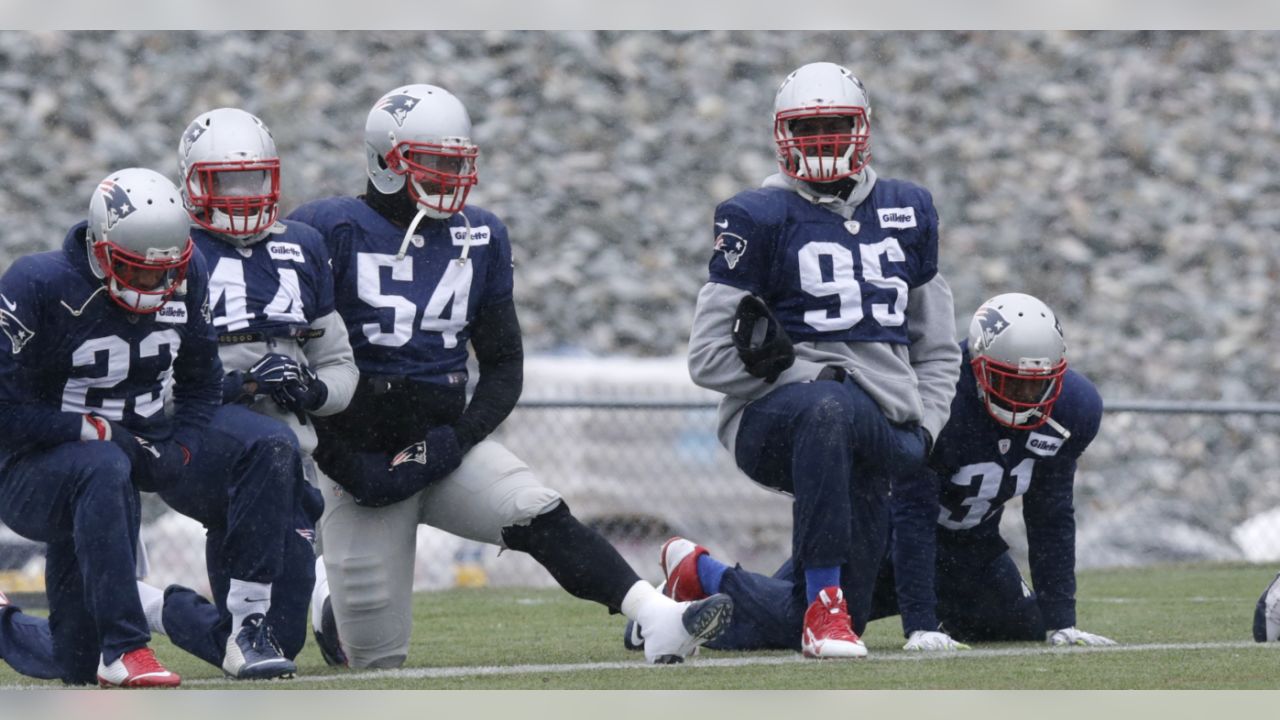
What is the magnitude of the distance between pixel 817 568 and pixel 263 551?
4.95 feet

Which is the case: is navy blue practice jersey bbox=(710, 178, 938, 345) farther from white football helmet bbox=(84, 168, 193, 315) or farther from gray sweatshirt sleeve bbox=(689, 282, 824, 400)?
white football helmet bbox=(84, 168, 193, 315)

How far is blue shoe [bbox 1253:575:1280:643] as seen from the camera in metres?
6.03

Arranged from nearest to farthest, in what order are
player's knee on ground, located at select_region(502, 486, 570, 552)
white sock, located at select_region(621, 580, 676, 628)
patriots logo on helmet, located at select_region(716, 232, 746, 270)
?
white sock, located at select_region(621, 580, 676, 628) < player's knee on ground, located at select_region(502, 486, 570, 552) < patriots logo on helmet, located at select_region(716, 232, 746, 270)

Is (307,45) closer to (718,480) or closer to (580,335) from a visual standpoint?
(580,335)

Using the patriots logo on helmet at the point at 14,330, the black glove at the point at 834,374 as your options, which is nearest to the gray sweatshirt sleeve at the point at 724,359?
the black glove at the point at 834,374

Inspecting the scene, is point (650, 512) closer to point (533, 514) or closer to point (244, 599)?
point (533, 514)

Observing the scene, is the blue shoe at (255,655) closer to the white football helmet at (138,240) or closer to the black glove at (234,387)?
the black glove at (234,387)

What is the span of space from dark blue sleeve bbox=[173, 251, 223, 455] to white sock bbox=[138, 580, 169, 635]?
72cm

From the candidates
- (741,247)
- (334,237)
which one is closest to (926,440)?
(741,247)

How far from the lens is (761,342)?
5.59m

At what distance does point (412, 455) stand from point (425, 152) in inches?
35.1

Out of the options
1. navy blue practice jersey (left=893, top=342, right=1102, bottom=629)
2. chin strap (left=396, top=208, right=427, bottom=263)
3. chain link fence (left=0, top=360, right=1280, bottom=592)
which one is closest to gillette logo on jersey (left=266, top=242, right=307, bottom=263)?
chin strap (left=396, top=208, right=427, bottom=263)

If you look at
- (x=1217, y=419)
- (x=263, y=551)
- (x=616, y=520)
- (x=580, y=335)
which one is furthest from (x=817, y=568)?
(x=580, y=335)

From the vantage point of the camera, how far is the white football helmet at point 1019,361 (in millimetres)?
6059
